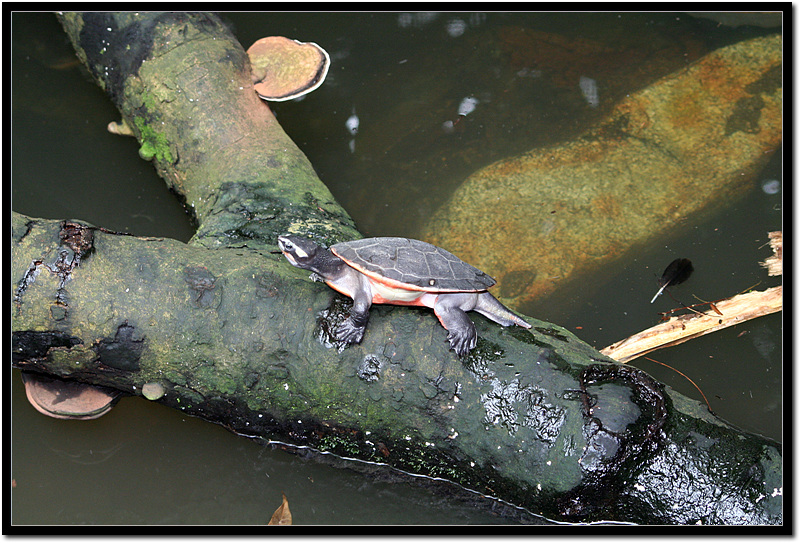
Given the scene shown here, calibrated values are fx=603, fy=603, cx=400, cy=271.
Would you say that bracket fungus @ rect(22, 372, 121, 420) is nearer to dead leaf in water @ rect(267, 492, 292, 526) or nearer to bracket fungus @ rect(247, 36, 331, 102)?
dead leaf in water @ rect(267, 492, 292, 526)

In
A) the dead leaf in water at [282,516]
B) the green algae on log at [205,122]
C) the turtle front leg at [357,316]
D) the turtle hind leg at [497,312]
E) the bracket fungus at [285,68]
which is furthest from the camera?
the bracket fungus at [285,68]

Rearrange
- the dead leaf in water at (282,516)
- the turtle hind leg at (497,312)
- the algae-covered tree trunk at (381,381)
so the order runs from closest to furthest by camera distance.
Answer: the algae-covered tree trunk at (381,381) → the turtle hind leg at (497,312) → the dead leaf in water at (282,516)

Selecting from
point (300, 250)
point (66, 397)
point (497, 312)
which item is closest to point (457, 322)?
point (497, 312)

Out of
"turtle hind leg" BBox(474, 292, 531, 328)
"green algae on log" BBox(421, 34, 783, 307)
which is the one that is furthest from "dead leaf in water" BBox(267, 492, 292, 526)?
"green algae on log" BBox(421, 34, 783, 307)

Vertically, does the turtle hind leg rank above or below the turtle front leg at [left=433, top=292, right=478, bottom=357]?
below

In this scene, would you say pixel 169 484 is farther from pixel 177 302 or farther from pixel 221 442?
pixel 177 302

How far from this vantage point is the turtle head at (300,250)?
2.82 metres

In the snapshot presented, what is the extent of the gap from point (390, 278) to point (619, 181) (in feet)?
9.38

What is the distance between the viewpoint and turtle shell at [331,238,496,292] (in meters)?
2.77

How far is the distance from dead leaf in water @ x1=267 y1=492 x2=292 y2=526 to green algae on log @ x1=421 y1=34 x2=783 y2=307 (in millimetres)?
2009

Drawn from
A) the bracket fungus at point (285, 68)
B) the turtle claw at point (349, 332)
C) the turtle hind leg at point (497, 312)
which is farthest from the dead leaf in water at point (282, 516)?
the bracket fungus at point (285, 68)

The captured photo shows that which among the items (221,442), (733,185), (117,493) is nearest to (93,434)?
(117,493)

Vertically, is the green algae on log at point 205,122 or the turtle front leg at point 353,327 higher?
the green algae on log at point 205,122

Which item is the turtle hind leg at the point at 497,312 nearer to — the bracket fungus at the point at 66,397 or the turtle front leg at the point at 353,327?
the turtle front leg at the point at 353,327
